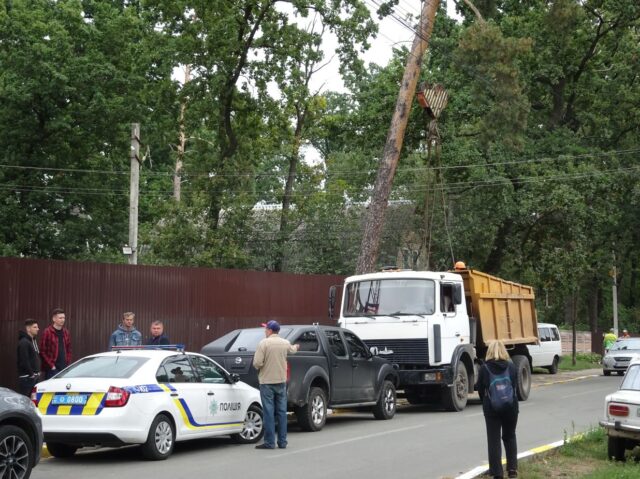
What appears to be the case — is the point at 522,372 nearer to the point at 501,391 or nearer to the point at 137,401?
the point at 501,391

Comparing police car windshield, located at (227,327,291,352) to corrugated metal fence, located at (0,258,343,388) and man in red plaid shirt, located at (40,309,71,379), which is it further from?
corrugated metal fence, located at (0,258,343,388)

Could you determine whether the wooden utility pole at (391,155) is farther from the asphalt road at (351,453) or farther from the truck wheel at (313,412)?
the truck wheel at (313,412)

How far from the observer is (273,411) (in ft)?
46.3

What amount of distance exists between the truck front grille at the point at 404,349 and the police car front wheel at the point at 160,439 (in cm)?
739

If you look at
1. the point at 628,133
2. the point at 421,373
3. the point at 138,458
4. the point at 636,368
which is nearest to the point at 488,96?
the point at 628,133

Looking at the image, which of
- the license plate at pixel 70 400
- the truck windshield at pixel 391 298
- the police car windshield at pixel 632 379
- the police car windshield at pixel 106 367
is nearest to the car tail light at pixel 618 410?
the police car windshield at pixel 632 379

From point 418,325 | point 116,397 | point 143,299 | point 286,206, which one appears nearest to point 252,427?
point 116,397

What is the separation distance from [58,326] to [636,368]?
29.4ft

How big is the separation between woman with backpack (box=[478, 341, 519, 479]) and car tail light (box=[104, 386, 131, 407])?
14.5ft

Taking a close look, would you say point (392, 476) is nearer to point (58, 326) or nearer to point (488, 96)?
point (58, 326)

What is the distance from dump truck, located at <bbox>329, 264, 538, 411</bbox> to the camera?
19.6 m

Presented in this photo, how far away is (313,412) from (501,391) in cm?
576

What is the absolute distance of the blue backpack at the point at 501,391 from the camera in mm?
11062

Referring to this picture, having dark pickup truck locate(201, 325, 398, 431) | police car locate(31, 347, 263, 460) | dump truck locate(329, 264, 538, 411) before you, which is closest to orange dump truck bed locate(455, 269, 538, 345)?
dump truck locate(329, 264, 538, 411)
